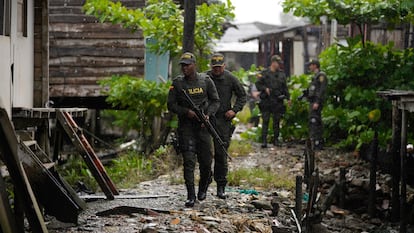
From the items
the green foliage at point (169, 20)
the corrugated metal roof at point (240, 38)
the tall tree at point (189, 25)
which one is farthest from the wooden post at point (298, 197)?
the corrugated metal roof at point (240, 38)

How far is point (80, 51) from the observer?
54.2ft

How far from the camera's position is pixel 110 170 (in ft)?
45.4

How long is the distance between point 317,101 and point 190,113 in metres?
7.10

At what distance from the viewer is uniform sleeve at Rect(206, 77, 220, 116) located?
9.30m

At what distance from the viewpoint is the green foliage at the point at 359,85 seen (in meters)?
15.6

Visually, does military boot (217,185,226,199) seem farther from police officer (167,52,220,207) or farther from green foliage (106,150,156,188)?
green foliage (106,150,156,188)

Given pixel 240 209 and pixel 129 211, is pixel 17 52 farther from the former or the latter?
pixel 240 209

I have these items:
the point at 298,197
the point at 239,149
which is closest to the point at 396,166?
the point at 298,197

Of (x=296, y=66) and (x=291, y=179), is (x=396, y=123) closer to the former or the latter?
(x=291, y=179)

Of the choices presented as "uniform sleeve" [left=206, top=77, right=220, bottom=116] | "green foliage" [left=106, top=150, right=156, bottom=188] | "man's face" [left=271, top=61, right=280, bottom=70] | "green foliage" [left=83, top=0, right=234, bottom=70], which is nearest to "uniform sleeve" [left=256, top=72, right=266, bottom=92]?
"man's face" [left=271, top=61, right=280, bottom=70]

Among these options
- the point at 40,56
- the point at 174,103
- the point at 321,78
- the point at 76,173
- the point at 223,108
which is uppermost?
the point at 40,56

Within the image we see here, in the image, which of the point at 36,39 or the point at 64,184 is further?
the point at 36,39

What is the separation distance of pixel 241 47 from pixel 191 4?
2185 centimetres

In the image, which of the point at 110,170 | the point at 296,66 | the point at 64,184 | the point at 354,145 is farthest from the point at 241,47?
the point at 64,184
